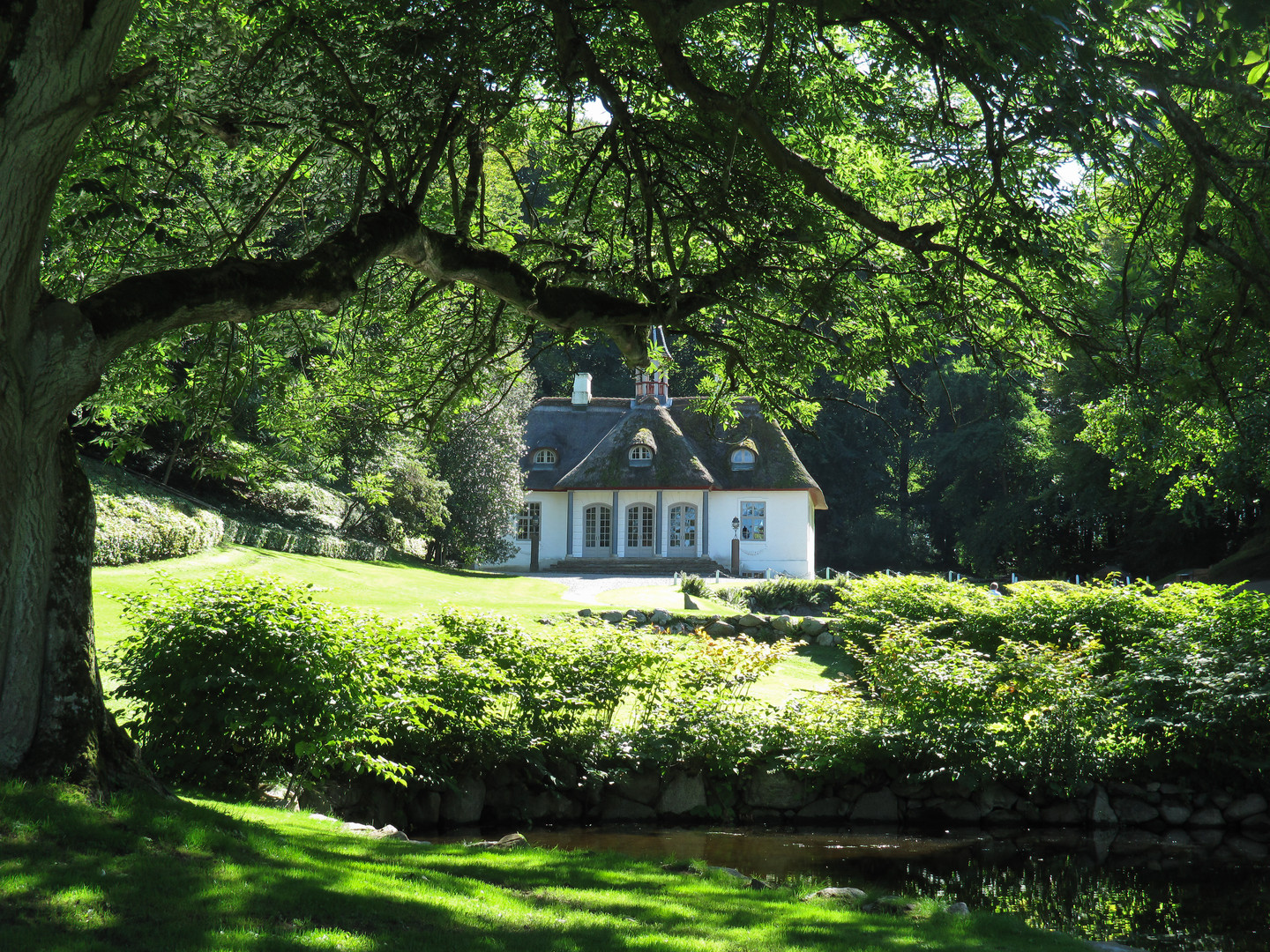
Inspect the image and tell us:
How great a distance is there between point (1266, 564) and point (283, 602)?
27898mm

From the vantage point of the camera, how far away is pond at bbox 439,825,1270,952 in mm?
7367

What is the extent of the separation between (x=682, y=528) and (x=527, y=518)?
Result: 19.7ft

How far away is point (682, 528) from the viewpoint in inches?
1486

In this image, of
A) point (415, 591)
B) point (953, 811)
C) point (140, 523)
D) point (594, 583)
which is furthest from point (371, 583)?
point (953, 811)

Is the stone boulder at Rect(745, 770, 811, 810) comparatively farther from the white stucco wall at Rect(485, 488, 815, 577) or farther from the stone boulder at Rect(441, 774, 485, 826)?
the white stucco wall at Rect(485, 488, 815, 577)

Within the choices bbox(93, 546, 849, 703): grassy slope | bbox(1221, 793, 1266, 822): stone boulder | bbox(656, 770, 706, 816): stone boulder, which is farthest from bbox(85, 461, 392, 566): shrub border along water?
bbox(1221, 793, 1266, 822): stone boulder

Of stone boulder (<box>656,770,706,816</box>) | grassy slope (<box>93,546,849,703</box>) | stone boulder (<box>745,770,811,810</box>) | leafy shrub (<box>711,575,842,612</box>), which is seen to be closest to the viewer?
stone boulder (<box>656,770,706,816</box>)

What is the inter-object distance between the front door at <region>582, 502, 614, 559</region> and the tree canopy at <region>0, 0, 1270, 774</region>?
27.1 m

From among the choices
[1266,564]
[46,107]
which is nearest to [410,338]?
[46,107]

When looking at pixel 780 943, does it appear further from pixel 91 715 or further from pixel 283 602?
pixel 283 602

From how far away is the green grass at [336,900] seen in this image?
394 centimetres

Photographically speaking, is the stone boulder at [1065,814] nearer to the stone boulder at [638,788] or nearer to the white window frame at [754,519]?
the stone boulder at [638,788]

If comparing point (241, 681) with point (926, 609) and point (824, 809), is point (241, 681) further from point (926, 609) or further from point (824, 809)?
point (926, 609)

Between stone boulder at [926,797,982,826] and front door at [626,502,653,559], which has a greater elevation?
front door at [626,502,653,559]
